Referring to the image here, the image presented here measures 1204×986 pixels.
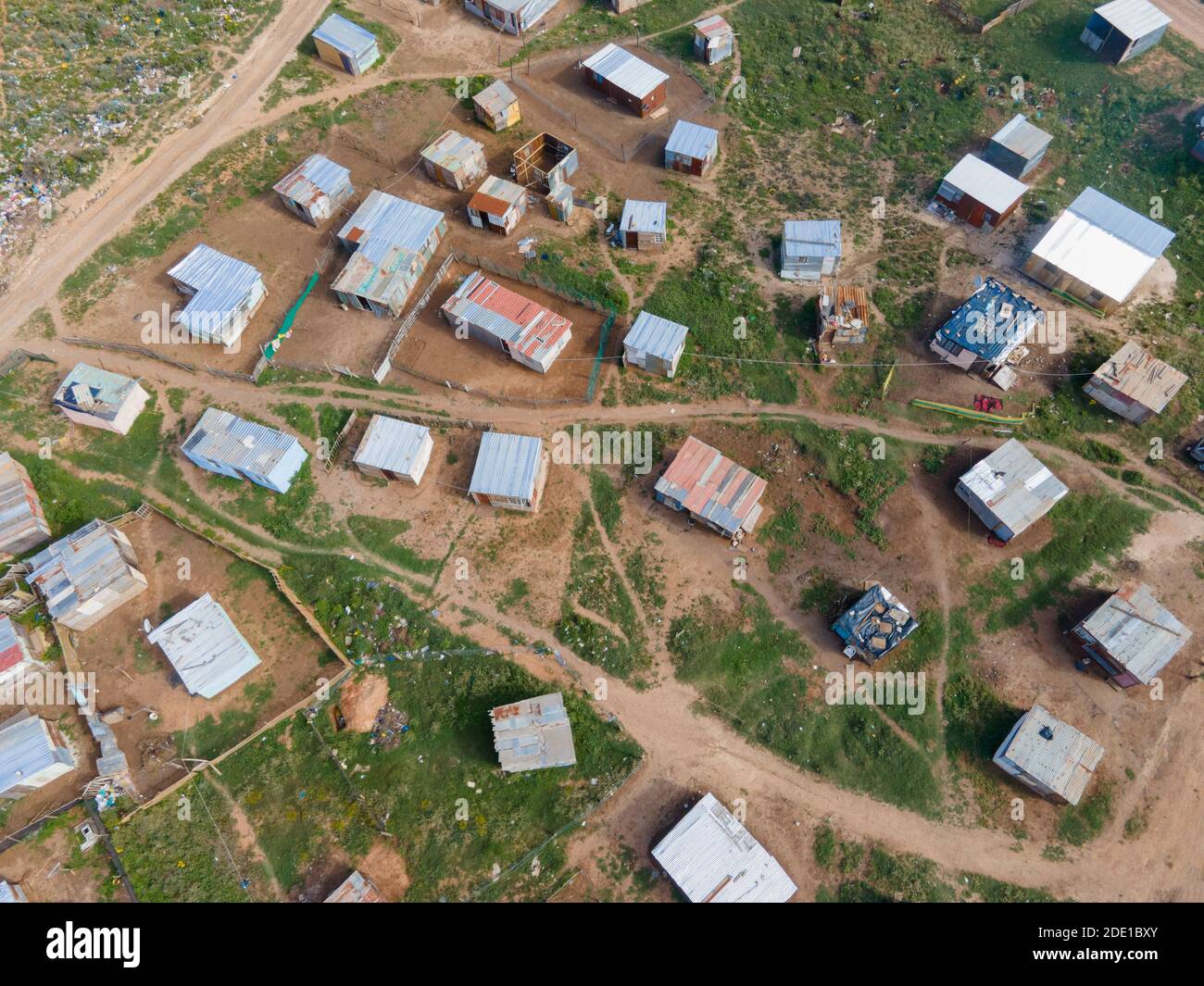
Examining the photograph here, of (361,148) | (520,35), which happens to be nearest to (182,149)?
(361,148)

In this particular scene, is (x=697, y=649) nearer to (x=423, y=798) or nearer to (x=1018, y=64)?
(x=423, y=798)

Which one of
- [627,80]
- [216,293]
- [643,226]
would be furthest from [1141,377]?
[216,293]

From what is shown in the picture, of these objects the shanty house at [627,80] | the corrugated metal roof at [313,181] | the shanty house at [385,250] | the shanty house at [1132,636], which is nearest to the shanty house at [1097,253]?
the shanty house at [1132,636]

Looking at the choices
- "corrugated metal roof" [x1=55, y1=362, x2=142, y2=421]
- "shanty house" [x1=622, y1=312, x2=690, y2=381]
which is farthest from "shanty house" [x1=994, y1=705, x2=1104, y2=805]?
"corrugated metal roof" [x1=55, y1=362, x2=142, y2=421]

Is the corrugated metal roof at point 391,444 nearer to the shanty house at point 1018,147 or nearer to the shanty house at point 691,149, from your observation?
the shanty house at point 691,149

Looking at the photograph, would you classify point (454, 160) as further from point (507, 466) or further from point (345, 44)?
point (507, 466)
